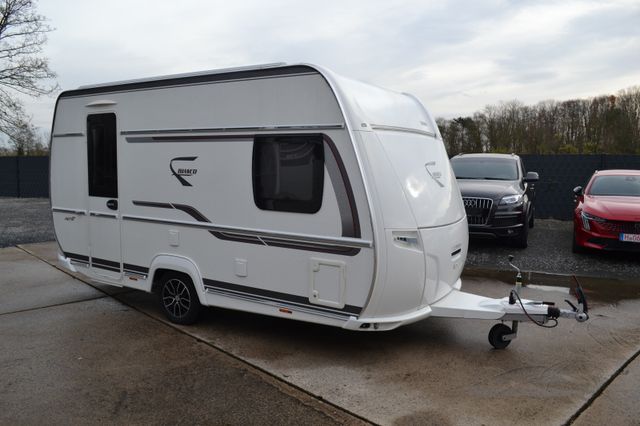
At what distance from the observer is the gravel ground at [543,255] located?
7978 millimetres

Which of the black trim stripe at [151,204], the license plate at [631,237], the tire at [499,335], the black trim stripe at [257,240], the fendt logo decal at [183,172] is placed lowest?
the tire at [499,335]

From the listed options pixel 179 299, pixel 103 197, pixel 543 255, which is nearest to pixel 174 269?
pixel 179 299

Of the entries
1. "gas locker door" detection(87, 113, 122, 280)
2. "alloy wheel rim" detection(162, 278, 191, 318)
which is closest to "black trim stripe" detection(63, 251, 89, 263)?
"gas locker door" detection(87, 113, 122, 280)

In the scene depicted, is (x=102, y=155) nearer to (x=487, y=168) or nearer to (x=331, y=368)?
(x=331, y=368)

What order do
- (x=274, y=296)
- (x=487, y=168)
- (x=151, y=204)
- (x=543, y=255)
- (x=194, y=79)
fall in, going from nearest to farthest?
1. (x=274, y=296)
2. (x=194, y=79)
3. (x=151, y=204)
4. (x=543, y=255)
5. (x=487, y=168)

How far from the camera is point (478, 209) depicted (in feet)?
29.1

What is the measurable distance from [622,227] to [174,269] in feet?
22.4

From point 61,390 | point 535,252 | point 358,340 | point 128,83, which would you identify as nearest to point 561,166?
point 535,252

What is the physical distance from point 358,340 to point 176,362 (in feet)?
5.63

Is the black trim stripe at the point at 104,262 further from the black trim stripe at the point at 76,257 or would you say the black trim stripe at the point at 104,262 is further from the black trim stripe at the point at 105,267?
the black trim stripe at the point at 76,257

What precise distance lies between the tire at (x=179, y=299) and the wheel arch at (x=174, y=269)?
7 cm

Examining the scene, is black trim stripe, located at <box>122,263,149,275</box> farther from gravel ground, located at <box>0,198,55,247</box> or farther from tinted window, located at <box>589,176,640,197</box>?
tinted window, located at <box>589,176,640,197</box>

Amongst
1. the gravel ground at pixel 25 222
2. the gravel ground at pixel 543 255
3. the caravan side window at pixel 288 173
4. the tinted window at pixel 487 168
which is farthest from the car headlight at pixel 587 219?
the gravel ground at pixel 25 222

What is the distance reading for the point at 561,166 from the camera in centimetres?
1362
